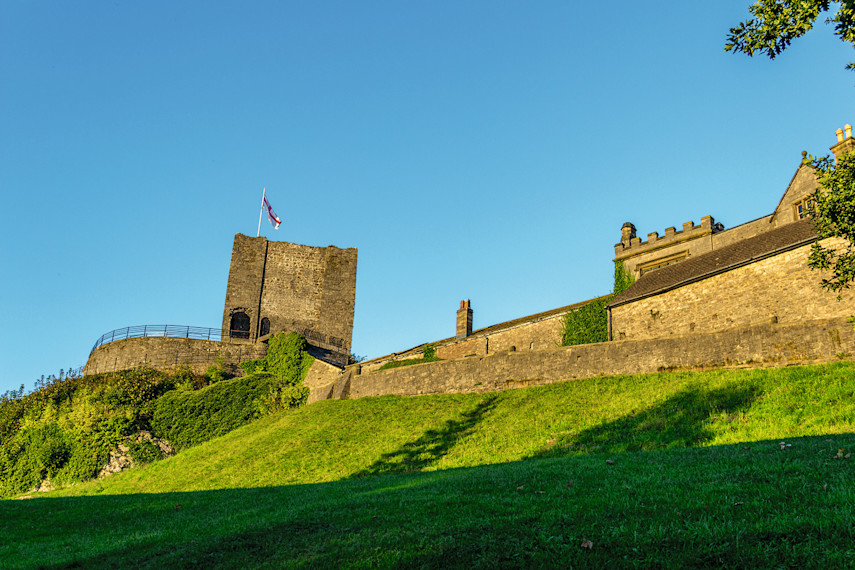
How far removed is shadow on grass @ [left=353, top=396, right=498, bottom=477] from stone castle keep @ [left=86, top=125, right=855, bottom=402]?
16.3 ft

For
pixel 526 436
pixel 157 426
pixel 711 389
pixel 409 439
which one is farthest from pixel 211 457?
pixel 711 389

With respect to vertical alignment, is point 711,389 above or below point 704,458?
above

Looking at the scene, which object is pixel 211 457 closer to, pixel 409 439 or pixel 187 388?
pixel 409 439

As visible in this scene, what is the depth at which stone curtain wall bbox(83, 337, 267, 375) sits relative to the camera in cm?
4397

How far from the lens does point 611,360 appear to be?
24.8m

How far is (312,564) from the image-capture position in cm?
757

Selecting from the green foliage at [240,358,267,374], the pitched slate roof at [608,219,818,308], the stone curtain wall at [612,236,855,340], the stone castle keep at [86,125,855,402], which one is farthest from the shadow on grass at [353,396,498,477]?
the green foliage at [240,358,267,374]

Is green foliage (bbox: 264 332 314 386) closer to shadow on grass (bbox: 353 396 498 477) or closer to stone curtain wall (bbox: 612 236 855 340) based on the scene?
shadow on grass (bbox: 353 396 498 477)

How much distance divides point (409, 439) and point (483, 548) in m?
14.8

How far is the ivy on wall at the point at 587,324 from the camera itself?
31708 millimetres

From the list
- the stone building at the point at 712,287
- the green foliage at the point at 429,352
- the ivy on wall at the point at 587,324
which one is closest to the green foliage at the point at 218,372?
the stone building at the point at 712,287

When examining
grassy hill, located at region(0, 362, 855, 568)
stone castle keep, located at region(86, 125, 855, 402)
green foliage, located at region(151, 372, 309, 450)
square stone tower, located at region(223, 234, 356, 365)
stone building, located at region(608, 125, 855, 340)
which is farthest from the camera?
square stone tower, located at region(223, 234, 356, 365)

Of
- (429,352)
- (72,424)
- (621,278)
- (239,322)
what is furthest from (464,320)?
(72,424)

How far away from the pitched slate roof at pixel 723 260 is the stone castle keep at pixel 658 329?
0.26ft
